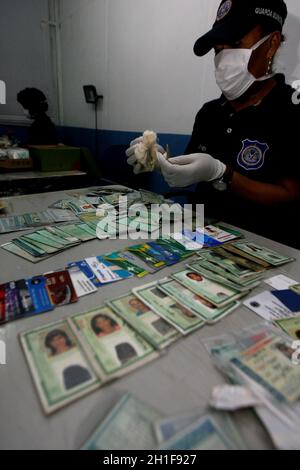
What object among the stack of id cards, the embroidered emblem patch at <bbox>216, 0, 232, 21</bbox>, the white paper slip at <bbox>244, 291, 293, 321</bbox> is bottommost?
the stack of id cards

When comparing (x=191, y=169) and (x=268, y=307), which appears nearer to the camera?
(x=268, y=307)

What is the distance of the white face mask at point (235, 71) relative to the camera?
0.97m

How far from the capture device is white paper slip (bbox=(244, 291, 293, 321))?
1.75 ft

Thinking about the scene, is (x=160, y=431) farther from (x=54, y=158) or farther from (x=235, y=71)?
(x=54, y=158)

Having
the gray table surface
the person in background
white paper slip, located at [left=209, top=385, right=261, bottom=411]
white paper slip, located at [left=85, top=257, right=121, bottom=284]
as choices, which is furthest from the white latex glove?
the person in background

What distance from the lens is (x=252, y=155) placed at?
1068 millimetres

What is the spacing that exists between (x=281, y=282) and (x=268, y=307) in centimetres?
14

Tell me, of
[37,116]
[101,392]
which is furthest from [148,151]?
[37,116]

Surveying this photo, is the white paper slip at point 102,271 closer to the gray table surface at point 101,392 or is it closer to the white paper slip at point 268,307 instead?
the gray table surface at point 101,392

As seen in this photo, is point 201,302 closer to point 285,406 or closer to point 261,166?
point 285,406

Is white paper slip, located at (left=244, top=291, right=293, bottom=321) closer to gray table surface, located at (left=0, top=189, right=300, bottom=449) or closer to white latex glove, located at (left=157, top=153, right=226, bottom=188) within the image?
gray table surface, located at (left=0, top=189, right=300, bottom=449)

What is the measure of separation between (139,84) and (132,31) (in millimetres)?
394

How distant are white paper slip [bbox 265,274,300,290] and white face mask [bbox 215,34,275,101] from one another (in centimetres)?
80

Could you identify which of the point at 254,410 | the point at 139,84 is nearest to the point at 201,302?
the point at 254,410
